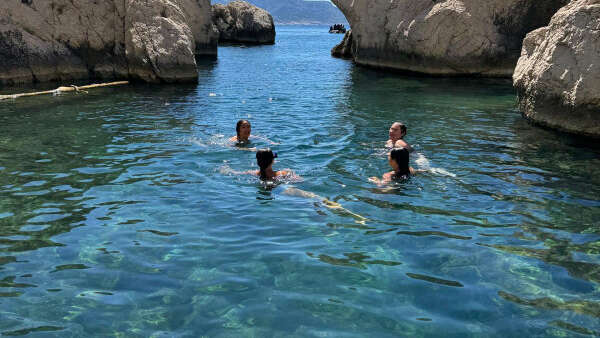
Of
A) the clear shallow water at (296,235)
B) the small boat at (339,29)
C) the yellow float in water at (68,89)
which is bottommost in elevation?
the clear shallow water at (296,235)

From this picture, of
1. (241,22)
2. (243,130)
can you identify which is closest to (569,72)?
(243,130)

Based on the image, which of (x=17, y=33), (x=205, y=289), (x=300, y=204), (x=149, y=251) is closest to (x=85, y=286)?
(x=149, y=251)

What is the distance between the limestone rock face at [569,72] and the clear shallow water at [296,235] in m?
0.61

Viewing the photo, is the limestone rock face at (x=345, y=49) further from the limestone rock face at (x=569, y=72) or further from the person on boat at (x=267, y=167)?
the person on boat at (x=267, y=167)

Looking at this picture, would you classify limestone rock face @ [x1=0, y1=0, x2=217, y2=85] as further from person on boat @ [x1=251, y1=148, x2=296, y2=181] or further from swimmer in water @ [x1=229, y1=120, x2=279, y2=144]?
person on boat @ [x1=251, y1=148, x2=296, y2=181]

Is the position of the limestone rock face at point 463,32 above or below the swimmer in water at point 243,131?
above

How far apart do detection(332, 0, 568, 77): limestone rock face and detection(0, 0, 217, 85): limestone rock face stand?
1166cm

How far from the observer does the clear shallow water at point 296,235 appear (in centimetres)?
485

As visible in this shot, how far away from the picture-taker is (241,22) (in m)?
59.4

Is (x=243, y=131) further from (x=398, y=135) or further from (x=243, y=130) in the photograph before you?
(x=398, y=135)

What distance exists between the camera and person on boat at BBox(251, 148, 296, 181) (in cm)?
886

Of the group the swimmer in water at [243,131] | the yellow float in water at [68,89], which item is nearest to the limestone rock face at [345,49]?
the yellow float in water at [68,89]

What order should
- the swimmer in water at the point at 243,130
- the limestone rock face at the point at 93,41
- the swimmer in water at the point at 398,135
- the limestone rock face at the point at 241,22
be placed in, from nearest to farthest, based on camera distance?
the swimmer in water at the point at 398,135, the swimmer in water at the point at 243,130, the limestone rock face at the point at 93,41, the limestone rock face at the point at 241,22

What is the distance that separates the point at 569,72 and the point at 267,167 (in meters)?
8.53
